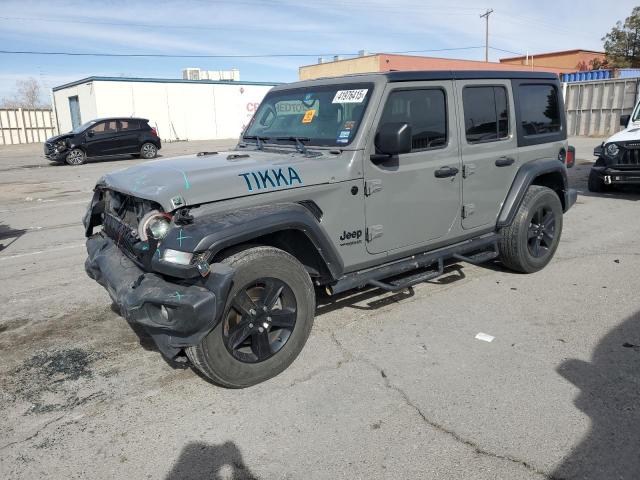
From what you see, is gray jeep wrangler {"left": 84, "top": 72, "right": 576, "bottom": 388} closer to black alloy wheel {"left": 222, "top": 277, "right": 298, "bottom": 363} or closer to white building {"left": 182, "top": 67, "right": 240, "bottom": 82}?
black alloy wheel {"left": 222, "top": 277, "right": 298, "bottom": 363}

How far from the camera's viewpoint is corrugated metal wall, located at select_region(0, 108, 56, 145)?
36.2 m

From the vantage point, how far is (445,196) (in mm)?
4422

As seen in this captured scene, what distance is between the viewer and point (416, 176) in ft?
13.6

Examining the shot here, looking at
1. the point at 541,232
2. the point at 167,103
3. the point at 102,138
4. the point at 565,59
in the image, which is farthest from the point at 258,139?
the point at 565,59

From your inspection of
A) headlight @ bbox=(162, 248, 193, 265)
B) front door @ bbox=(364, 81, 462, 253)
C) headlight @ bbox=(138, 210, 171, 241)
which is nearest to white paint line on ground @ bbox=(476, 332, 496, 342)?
front door @ bbox=(364, 81, 462, 253)

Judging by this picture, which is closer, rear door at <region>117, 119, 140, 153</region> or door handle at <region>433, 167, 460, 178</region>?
door handle at <region>433, 167, 460, 178</region>

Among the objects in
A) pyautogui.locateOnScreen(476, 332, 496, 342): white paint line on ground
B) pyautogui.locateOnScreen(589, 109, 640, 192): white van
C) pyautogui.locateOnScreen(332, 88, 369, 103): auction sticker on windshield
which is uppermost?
pyautogui.locateOnScreen(332, 88, 369, 103): auction sticker on windshield

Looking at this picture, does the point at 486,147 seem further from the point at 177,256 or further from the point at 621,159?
the point at 621,159

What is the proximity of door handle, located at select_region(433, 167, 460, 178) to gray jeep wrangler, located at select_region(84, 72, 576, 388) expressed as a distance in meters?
0.02

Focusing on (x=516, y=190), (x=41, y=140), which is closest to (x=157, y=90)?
(x=41, y=140)

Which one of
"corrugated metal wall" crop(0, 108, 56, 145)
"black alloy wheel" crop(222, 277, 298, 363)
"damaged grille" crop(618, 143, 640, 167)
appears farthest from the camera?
"corrugated metal wall" crop(0, 108, 56, 145)

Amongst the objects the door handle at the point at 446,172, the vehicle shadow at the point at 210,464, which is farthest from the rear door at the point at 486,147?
the vehicle shadow at the point at 210,464

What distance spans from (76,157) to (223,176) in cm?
1850

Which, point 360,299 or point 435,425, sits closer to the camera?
point 435,425
